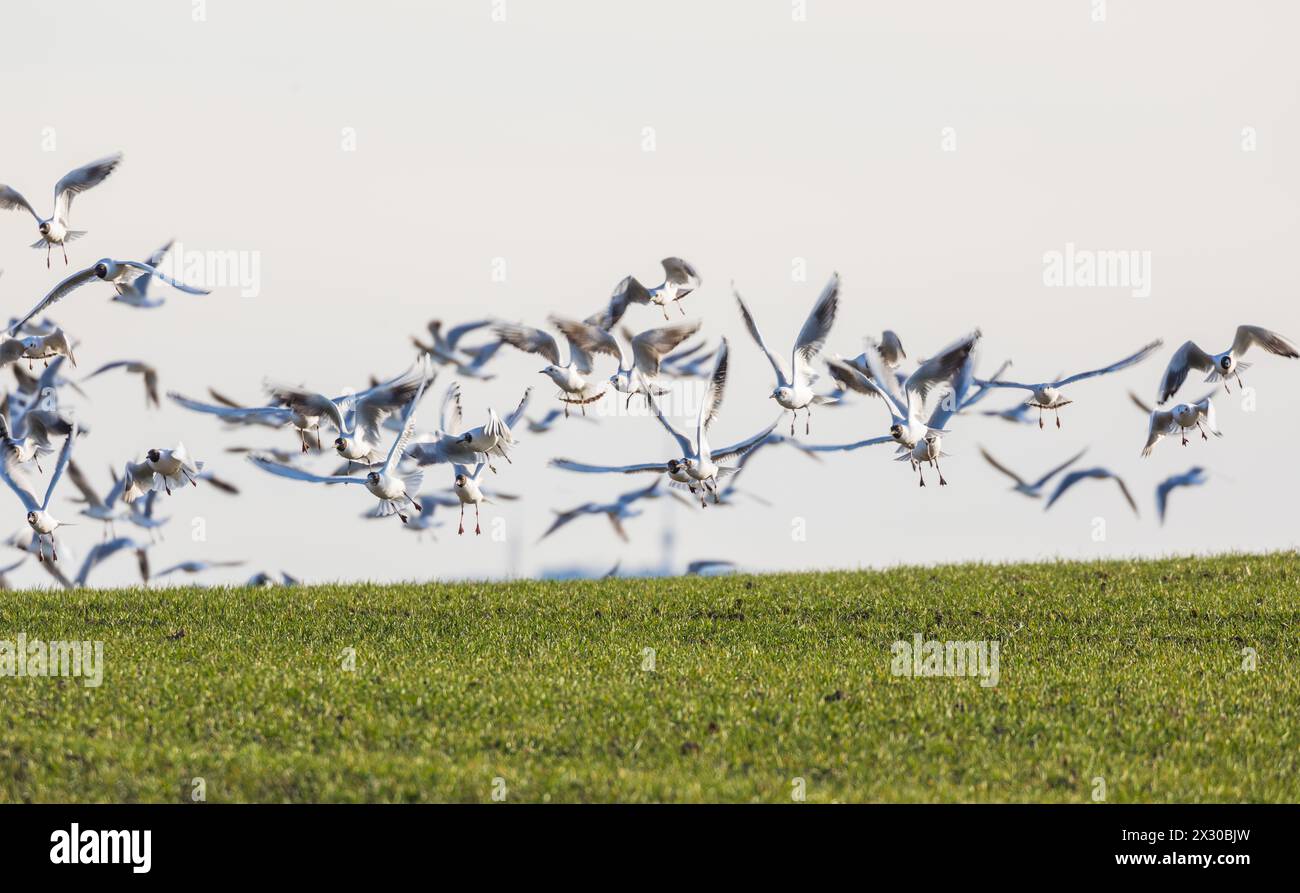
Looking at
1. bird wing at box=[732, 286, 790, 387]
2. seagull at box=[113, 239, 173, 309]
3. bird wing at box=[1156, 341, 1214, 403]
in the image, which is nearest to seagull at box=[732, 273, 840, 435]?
bird wing at box=[732, 286, 790, 387]

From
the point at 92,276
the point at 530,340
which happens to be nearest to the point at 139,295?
the point at 92,276

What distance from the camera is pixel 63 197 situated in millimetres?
24766

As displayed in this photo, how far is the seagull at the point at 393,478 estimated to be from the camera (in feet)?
65.5

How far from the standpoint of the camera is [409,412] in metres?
21.4

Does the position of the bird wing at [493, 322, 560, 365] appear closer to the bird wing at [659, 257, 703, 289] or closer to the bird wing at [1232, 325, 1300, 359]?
the bird wing at [659, 257, 703, 289]

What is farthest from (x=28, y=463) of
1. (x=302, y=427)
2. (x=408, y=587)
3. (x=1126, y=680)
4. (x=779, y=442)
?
(x=1126, y=680)

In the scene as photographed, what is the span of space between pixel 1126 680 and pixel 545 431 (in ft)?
39.2

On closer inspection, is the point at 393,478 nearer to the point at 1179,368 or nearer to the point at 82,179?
the point at 82,179

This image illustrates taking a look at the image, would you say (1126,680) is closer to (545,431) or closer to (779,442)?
(779,442)

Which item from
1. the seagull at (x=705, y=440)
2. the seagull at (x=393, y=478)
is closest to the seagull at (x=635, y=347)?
the seagull at (x=705, y=440)

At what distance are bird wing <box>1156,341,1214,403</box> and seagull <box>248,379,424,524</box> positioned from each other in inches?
423

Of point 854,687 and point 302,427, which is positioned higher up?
→ point 302,427

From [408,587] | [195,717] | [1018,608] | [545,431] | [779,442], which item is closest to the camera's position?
[195,717]
